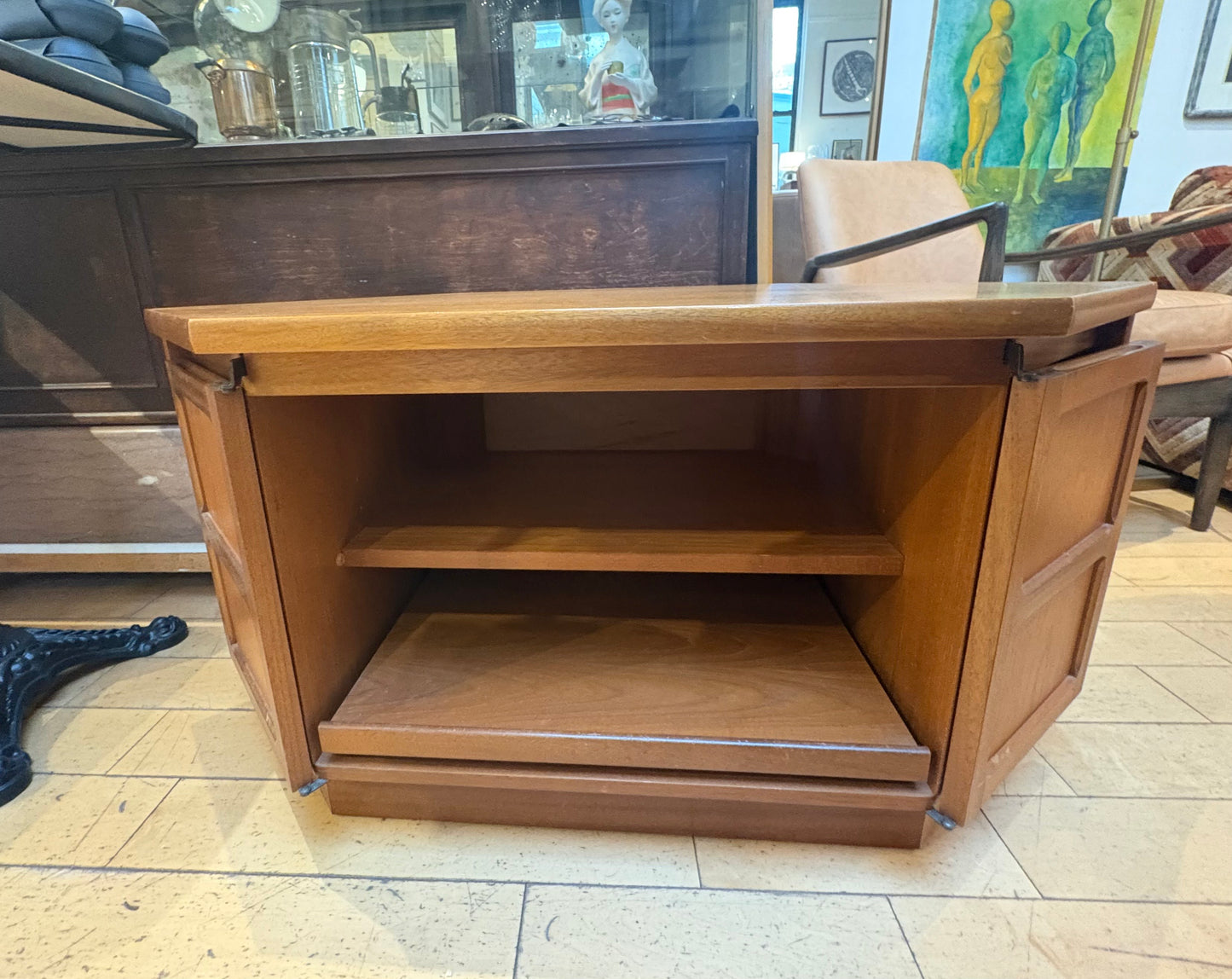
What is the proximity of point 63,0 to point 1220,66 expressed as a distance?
3.06m

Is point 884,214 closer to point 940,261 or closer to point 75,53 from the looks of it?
point 940,261

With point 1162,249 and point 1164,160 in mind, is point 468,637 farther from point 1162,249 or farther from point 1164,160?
point 1164,160

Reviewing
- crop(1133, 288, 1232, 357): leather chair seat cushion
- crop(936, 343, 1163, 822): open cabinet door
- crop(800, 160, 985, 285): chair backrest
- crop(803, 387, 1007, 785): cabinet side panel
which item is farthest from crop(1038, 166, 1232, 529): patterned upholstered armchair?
crop(803, 387, 1007, 785): cabinet side panel

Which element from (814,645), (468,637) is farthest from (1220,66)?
(468,637)

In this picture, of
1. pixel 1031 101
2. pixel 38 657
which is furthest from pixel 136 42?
pixel 1031 101

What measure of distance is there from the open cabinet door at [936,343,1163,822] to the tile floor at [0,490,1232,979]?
0.34 ft

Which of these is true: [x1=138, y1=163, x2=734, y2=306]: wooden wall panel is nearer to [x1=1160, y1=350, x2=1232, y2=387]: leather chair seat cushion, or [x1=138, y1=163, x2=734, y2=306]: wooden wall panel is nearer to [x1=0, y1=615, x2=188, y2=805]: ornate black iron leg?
[x1=0, y1=615, x2=188, y2=805]: ornate black iron leg

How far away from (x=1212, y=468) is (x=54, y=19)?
2.20m

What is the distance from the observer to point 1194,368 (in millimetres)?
1330

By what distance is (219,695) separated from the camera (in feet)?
3.04

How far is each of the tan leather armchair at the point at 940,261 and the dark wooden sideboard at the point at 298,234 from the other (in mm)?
380

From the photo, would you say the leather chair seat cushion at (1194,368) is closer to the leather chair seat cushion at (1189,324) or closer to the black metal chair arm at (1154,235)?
the leather chair seat cushion at (1189,324)

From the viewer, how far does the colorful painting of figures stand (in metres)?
2.12

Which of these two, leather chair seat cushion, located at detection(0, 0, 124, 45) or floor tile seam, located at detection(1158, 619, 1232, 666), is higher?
leather chair seat cushion, located at detection(0, 0, 124, 45)
